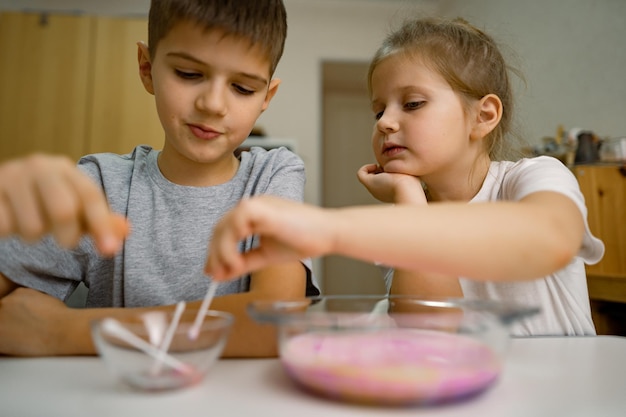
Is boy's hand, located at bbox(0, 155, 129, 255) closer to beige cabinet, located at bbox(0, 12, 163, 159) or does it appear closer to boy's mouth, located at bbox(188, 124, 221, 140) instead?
boy's mouth, located at bbox(188, 124, 221, 140)

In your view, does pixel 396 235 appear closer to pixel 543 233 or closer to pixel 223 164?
pixel 543 233

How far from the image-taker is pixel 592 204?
2072 millimetres

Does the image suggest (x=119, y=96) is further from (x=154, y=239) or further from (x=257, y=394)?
(x=257, y=394)

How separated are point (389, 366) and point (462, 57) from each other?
839 mm

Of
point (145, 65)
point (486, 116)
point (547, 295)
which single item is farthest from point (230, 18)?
point (547, 295)

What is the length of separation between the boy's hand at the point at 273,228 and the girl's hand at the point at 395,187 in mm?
475

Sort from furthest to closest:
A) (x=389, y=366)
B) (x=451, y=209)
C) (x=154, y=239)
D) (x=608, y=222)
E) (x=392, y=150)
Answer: (x=608, y=222) → (x=392, y=150) → (x=154, y=239) → (x=451, y=209) → (x=389, y=366)

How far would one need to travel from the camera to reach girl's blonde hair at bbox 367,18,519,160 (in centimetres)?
98

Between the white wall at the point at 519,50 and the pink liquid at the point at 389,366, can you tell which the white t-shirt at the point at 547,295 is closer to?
the pink liquid at the point at 389,366

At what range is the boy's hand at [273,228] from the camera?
0.40m

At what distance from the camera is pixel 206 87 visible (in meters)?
0.75

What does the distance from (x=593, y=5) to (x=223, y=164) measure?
2.53 metres

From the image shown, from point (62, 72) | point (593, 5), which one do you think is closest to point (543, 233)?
point (593, 5)

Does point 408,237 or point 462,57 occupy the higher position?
point 462,57
